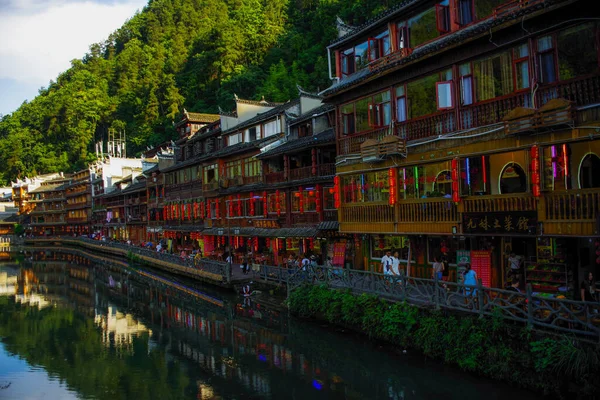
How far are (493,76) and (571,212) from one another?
17.5 feet

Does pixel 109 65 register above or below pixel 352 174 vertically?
above

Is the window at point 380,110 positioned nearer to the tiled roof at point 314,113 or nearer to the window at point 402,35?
the window at point 402,35

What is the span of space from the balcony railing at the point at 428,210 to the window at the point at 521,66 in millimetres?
4624

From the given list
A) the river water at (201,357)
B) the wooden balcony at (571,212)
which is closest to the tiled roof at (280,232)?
the river water at (201,357)

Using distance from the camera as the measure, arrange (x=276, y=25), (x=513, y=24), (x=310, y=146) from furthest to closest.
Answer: (x=276, y=25), (x=310, y=146), (x=513, y=24)

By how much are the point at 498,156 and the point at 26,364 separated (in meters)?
20.1

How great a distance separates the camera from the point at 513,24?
14.9 meters

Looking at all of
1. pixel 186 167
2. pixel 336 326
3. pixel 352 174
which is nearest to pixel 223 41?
pixel 186 167

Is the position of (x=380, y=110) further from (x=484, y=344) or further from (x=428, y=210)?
(x=484, y=344)

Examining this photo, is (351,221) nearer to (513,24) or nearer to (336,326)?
(336,326)

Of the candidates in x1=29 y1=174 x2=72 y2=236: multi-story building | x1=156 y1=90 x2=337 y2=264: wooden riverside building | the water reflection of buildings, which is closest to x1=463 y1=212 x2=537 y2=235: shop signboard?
x1=156 y1=90 x2=337 y2=264: wooden riverside building

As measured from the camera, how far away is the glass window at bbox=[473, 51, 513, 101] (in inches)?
620

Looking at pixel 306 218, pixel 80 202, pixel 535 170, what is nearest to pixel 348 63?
pixel 306 218

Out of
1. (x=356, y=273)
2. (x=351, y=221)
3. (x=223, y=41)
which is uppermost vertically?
(x=223, y=41)
